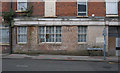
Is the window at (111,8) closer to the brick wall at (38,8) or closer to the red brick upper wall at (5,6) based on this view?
the brick wall at (38,8)

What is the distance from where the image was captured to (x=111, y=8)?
14.7 meters

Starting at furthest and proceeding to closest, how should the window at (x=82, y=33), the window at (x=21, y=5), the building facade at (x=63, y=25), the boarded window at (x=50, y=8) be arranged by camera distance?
the window at (x=21, y=5)
the window at (x=82, y=33)
the boarded window at (x=50, y=8)
the building facade at (x=63, y=25)

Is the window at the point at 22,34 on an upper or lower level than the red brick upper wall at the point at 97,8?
lower

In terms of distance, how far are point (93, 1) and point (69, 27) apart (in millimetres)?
3911

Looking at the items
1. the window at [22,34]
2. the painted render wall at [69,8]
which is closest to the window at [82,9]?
the painted render wall at [69,8]

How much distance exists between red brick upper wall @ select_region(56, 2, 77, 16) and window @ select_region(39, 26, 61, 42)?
166 centimetres

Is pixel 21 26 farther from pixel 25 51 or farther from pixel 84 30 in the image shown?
pixel 84 30

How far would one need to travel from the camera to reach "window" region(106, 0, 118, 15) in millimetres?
14672

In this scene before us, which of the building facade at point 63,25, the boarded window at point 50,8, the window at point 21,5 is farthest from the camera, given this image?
the window at point 21,5

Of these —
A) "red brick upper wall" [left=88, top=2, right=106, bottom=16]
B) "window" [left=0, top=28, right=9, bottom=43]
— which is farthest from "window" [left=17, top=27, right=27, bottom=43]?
"red brick upper wall" [left=88, top=2, right=106, bottom=16]

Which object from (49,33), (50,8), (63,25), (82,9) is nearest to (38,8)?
(50,8)

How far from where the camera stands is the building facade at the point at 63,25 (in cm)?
1442

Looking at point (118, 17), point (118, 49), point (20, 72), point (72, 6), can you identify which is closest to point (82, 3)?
point (72, 6)

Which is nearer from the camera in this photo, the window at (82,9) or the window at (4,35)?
the window at (82,9)
